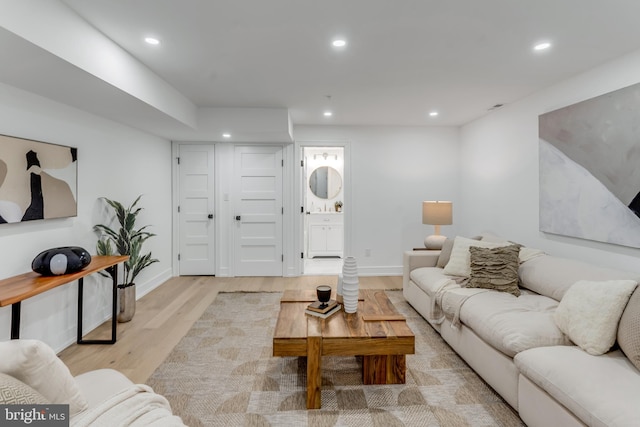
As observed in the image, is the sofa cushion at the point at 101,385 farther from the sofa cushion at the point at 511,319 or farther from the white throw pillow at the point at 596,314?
the white throw pillow at the point at 596,314

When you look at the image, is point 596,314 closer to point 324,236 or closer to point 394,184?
point 394,184

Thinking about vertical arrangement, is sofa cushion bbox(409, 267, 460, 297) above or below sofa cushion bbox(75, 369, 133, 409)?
above

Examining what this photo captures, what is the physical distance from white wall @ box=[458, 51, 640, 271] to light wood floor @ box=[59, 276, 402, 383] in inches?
64.3

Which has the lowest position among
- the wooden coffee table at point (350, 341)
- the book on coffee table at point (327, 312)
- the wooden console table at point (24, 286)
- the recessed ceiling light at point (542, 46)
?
the wooden coffee table at point (350, 341)

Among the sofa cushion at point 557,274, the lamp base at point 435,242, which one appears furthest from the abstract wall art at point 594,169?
the lamp base at point 435,242

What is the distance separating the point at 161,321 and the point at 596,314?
11.8 feet

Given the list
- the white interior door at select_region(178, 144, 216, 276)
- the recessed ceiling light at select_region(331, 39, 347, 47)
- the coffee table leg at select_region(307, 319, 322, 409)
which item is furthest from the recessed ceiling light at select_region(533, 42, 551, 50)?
the white interior door at select_region(178, 144, 216, 276)

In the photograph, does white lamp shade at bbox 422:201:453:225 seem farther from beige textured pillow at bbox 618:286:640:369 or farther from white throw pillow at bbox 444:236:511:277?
beige textured pillow at bbox 618:286:640:369

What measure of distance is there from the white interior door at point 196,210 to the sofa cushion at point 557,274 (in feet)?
13.7

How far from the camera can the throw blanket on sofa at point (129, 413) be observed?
1.09 metres

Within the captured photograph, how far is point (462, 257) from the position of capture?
3.25m

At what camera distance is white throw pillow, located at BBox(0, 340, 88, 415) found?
3.44 feet

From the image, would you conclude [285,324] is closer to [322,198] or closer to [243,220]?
[243,220]

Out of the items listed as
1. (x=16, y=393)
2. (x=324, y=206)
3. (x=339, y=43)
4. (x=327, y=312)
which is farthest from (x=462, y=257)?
(x=324, y=206)
